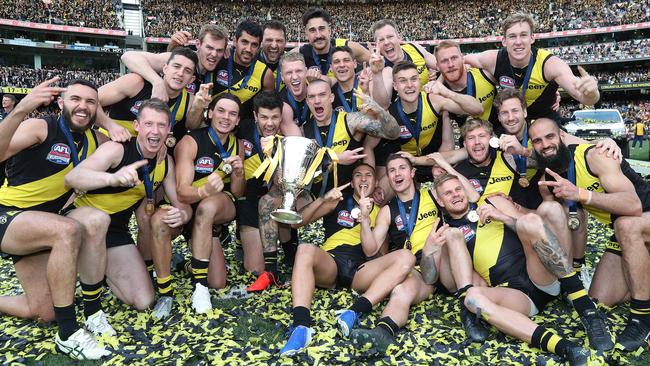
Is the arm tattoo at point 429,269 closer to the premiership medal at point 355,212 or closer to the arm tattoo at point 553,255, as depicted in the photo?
the premiership medal at point 355,212

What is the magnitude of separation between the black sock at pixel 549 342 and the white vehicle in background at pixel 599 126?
1693 cm

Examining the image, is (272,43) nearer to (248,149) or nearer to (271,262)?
(248,149)

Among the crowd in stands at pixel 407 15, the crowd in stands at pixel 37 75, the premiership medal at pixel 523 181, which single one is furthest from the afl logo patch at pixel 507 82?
the crowd in stands at pixel 407 15

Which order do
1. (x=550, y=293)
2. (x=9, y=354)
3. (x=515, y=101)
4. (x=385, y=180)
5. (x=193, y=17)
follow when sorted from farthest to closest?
(x=193, y=17) < (x=385, y=180) < (x=515, y=101) < (x=550, y=293) < (x=9, y=354)

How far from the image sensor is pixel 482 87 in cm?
604

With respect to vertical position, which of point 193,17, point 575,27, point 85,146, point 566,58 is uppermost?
point 193,17

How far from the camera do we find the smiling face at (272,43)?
654cm

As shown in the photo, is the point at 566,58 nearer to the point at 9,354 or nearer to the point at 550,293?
the point at 550,293

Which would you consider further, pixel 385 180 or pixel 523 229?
pixel 385 180

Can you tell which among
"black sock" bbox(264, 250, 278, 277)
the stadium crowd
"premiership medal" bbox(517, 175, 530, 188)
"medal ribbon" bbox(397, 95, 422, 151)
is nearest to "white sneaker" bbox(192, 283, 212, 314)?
"black sock" bbox(264, 250, 278, 277)

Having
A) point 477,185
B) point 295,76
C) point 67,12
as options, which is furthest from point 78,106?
point 67,12

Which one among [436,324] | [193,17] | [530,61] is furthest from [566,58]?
[436,324]

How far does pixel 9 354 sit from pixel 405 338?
3.52 metres

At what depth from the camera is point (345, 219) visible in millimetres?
5258
